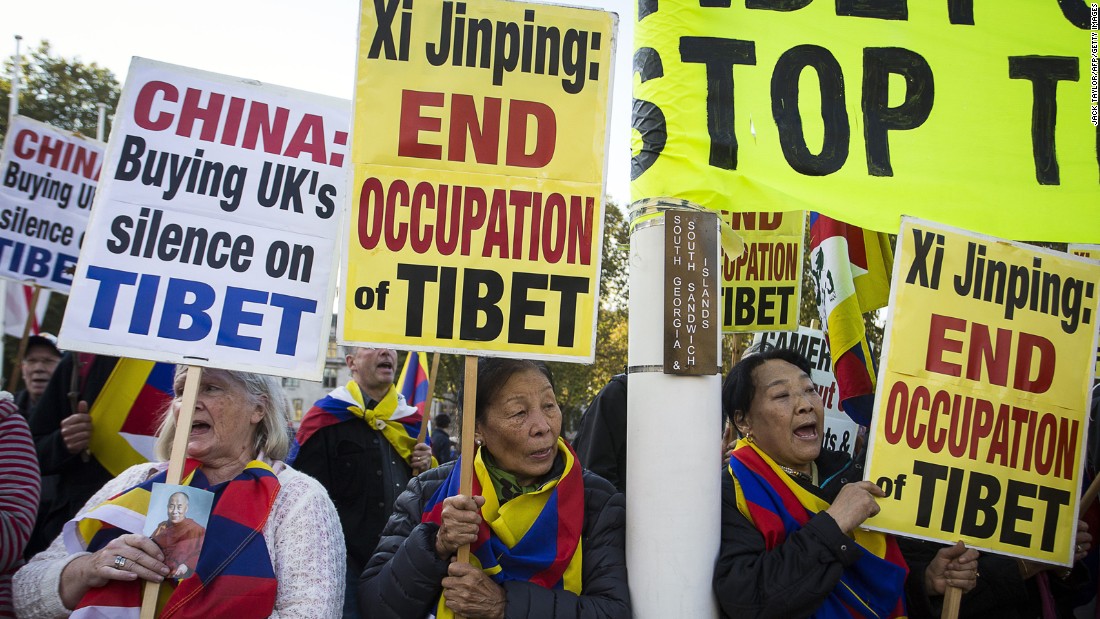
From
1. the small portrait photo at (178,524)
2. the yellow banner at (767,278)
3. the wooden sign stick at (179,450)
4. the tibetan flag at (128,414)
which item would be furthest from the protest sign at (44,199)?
the yellow banner at (767,278)

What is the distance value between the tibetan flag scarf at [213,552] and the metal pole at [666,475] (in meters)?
1.29

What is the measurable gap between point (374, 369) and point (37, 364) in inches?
86.5

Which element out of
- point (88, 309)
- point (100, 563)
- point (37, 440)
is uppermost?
point (88, 309)

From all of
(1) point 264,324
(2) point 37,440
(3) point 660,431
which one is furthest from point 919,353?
(2) point 37,440

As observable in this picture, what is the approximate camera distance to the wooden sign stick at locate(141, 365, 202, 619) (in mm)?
2920

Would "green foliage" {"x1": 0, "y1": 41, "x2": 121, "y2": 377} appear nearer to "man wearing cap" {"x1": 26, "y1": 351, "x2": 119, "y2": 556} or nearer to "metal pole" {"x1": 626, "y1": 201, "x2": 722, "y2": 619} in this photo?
"man wearing cap" {"x1": 26, "y1": 351, "x2": 119, "y2": 556}

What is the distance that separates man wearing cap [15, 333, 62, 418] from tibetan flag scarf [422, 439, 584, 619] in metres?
3.89

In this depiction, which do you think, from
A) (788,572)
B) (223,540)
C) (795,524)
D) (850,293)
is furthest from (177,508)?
(850,293)

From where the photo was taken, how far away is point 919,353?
3494 mm

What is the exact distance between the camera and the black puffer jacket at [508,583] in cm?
310

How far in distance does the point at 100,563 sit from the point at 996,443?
129 inches

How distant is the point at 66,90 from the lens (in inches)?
846

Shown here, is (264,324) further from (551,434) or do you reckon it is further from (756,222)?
(756,222)

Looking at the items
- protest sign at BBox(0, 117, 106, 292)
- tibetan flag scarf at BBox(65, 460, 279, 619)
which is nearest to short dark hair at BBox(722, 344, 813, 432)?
tibetan flag scarf at BBox(65, 460, 279, 619)
